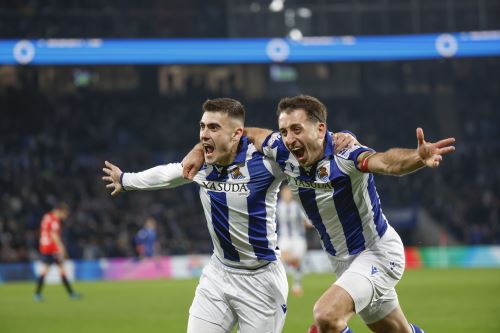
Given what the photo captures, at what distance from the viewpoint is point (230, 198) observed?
595 cm

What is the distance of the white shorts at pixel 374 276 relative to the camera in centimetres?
589

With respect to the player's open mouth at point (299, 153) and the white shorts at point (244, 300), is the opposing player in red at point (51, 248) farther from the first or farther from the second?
the player's open mouth at point (299, 153)

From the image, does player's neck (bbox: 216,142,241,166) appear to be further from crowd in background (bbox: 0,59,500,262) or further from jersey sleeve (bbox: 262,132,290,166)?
crowd in background (bbox: 0,59,500,262)

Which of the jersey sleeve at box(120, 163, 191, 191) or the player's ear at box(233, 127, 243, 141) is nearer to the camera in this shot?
the player's ear at box(233, 127, 243, 141)

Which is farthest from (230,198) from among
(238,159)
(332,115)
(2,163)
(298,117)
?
(332,115)

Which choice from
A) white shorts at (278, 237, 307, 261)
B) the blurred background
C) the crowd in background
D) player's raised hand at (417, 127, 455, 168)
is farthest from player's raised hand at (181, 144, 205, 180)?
the crowd in background

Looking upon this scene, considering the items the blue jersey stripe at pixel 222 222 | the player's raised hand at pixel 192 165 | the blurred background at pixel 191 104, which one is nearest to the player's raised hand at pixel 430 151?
the blue jersey stripe at pixel 222 222

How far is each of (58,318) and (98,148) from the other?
58.6 feet

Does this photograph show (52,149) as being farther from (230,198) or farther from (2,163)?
(230,198)

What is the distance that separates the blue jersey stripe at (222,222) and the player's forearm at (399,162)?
1195 mm

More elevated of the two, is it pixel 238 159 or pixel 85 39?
pixel 85 39

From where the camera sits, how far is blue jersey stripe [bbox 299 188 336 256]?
6098 millimetres

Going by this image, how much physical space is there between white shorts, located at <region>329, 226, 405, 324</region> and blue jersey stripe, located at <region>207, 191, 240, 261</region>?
81cm

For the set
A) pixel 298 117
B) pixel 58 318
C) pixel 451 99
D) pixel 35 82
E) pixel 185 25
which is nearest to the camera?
pixel 298 117
